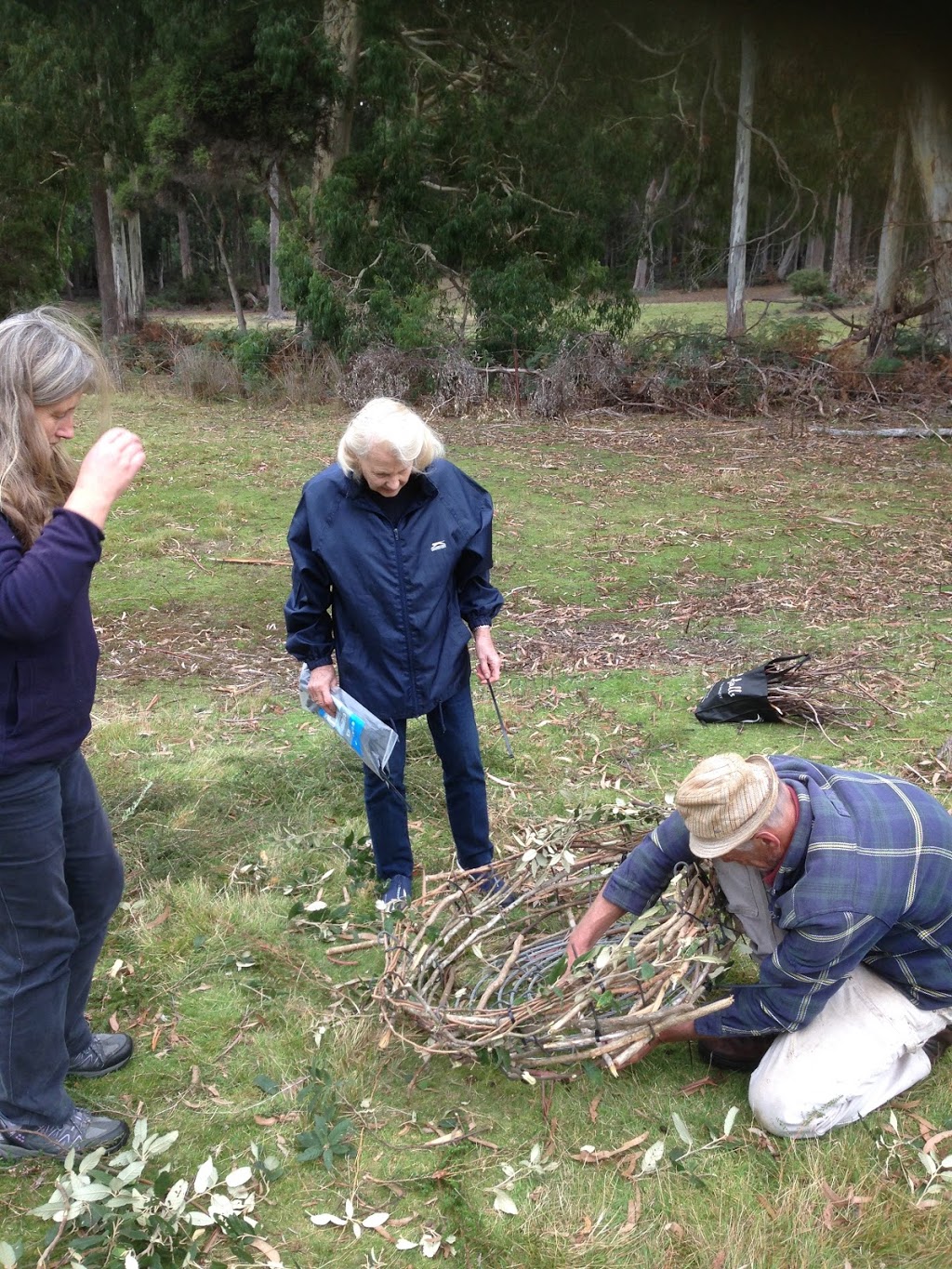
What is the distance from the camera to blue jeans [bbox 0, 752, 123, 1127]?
212 centimetres

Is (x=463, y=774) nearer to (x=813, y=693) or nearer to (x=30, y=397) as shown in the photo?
(x=30, y=397)

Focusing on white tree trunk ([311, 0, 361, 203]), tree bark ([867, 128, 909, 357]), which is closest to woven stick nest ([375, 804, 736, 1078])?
tree bark ([867, 128, 909, 357])

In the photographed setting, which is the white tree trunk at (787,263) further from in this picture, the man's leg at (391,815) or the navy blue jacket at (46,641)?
the navy blue jacket at (46,641)

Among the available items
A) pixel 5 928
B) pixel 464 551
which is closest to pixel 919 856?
pixel 464 551

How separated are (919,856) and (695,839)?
48cm

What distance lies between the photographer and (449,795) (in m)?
3.42

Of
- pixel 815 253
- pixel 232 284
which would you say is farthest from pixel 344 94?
pixel 815 253

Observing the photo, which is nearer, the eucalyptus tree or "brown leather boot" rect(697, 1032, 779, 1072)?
"brown leather boot" rect(697, 1032, 779, 1072)

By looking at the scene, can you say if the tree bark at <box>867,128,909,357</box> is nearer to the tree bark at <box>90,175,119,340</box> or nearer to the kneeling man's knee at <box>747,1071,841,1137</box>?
the kneeling man's knee at <box>747,1071,841,1137</box>

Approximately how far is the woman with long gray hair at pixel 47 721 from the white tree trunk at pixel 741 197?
14.4 metres

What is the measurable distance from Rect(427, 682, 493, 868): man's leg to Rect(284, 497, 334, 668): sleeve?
394mm

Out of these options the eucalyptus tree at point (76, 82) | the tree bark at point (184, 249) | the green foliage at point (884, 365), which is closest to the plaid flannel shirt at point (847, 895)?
the green foliage at point (884, 365)

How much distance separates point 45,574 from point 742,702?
3710mm

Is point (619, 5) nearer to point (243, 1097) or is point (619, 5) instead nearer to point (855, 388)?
point (243, 1097)
